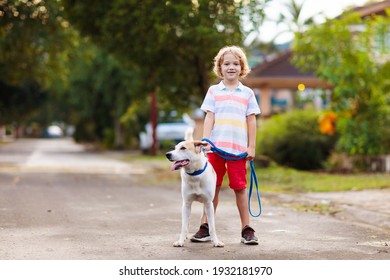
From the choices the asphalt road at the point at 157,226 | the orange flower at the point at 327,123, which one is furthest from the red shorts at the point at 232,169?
the orange flower at the point at 327,123

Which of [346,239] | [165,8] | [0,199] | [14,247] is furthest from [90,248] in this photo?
[165,8]

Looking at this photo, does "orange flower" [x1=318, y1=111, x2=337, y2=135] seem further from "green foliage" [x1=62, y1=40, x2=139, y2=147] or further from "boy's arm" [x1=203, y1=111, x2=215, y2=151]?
"green foliage" [x1=62, y1=40, x2=139, y2=147]

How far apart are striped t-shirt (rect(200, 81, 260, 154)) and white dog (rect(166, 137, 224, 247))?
0.36m

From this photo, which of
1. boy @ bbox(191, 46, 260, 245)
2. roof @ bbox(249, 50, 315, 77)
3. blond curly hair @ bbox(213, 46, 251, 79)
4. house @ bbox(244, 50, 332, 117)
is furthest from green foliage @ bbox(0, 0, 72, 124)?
roof @ bbox(249, 50, 315, 77)

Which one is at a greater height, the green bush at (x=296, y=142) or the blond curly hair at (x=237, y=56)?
the blond curly hair at (x=237, y=56)

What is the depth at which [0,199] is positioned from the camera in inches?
507

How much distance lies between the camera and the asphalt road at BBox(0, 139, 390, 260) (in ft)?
24.7

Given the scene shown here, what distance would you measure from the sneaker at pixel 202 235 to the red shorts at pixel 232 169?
49 centimetres

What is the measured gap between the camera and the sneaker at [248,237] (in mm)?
8062

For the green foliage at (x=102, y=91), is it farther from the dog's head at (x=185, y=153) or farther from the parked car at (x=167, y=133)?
the dog's head at (x=185, y=153)

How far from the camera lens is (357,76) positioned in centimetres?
1941

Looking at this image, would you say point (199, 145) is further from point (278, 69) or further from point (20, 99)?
point (20, 99)

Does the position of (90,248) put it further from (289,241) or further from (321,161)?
(321,161)
